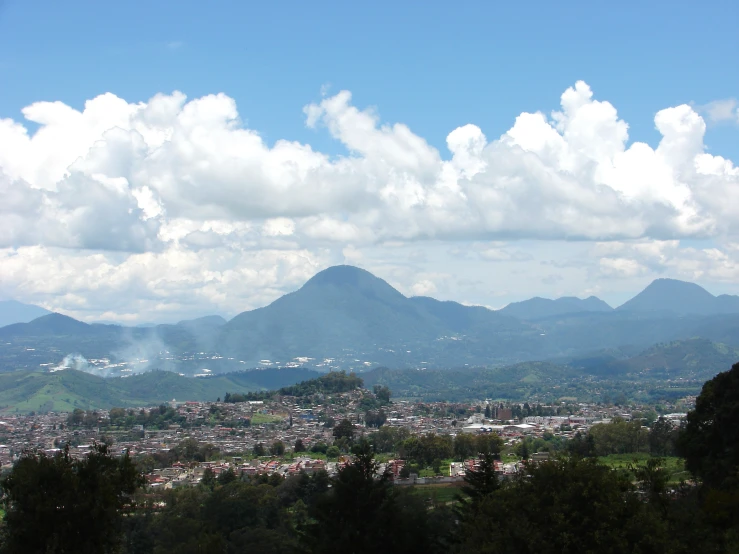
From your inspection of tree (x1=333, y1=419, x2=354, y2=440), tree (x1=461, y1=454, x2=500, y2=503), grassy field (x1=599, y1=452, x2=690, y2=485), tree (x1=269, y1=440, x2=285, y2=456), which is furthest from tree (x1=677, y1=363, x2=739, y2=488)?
tree (x1=333, y1=419, x2=354, y2=440)

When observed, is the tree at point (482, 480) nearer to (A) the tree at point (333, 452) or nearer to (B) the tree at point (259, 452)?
(A) the tree at point (333, 452)

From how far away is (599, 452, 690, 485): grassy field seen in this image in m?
45.5

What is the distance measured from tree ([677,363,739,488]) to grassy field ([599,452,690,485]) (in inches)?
359

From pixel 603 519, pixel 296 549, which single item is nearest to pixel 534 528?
pixel 603 519

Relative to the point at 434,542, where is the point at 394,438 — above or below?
below

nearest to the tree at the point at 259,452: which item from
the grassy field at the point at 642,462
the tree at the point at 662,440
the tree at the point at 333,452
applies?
the tree at the point at 333,452

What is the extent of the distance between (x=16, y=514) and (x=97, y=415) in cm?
11184

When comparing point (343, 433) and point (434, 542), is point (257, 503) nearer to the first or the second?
point (434, 542)

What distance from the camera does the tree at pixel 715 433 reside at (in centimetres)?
2995

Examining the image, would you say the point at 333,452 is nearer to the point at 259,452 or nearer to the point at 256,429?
the point at 259,452

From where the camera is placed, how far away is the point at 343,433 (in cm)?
9194

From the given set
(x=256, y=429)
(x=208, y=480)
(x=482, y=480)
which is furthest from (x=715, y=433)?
(x=256, y=429)

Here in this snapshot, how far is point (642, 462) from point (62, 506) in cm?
4422

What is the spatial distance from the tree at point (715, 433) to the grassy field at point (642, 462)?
9116mm
